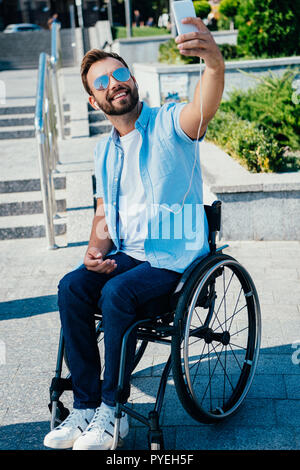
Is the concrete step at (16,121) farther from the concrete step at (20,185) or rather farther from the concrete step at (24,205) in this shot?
the concrete step at (24,205)

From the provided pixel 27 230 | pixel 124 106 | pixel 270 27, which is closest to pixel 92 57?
pixel 124 106

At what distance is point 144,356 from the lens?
3.31 meters

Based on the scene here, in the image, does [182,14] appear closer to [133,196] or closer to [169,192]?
[169,192]

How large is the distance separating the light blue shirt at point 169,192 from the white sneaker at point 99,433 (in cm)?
65

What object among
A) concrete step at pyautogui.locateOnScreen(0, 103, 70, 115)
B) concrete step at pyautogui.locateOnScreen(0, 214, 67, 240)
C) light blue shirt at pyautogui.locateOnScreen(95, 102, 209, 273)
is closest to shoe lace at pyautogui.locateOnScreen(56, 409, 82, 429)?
light blue shirt at pyautogui.locateOnScreen(95, 102, 209, 273)

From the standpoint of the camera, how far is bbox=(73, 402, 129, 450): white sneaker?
229 cm

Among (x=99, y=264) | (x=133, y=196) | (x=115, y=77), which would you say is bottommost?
(x=99, y=264)

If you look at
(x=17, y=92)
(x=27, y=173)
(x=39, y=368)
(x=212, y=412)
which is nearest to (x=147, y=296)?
(x=212, y=412)

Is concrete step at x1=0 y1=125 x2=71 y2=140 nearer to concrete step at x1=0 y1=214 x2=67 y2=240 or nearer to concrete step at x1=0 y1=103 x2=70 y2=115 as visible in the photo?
concrete step at x1=0 y1=103 x2=70 y2=115

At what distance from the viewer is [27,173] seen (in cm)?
629

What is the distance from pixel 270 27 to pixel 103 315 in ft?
26.6

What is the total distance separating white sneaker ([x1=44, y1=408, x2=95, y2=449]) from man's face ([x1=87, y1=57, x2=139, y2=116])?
51.4 inches

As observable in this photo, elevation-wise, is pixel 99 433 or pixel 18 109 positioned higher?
pixel 18 109

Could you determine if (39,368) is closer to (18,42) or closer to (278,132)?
(278,132)
